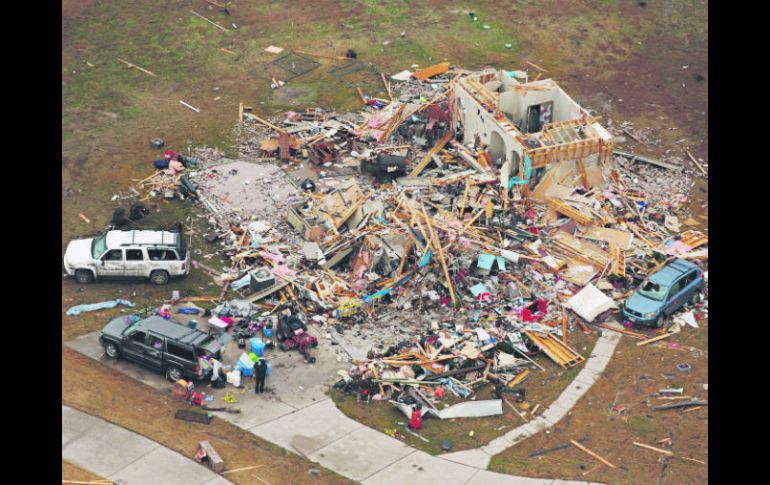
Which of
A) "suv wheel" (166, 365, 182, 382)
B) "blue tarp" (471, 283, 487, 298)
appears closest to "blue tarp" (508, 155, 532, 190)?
"blue tarp" (471, 283, 487, 298)

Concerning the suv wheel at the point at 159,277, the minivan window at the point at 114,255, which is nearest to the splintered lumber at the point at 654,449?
the suv wheel at the point at 159,277

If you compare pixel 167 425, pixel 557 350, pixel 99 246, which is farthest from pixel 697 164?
pixel 167 425

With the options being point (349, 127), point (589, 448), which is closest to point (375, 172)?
point (349, 127)

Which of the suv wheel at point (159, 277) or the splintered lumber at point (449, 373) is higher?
the suv wheel at point (159, 277)

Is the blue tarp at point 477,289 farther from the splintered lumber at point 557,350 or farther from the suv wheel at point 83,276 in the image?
the suv wheel at point 83,276

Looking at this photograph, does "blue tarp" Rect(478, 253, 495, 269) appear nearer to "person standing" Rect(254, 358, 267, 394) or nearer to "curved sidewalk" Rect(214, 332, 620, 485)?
"curved sidewalk" Rect(214, 332, 620, 485)

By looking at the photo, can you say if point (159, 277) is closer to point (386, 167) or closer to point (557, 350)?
point (386, 167)
